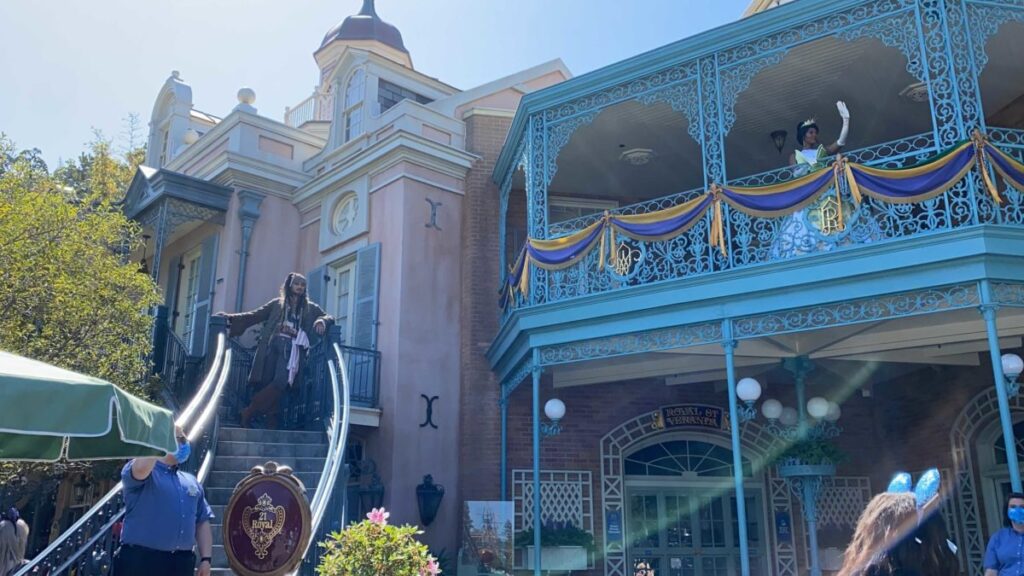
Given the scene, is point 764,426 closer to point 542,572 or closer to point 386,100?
point 542,572

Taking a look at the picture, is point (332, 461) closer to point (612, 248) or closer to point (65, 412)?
point (612, 248)

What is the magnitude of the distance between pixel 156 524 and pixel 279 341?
5460 mm

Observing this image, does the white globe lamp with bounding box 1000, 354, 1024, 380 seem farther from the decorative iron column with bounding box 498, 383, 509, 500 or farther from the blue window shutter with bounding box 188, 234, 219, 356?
the blue window shutter with bounding box 188, 234, 219, 356

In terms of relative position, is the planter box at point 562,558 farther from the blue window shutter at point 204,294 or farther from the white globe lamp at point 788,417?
the blue window shutter at point 204,294

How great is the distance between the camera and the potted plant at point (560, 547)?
1048 centimetres

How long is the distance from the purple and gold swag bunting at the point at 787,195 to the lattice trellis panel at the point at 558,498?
2742 mm

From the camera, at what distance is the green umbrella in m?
3.79

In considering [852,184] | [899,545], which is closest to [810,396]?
[852,184]

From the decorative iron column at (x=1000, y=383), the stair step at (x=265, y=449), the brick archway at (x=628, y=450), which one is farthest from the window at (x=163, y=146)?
the decorative iron column at (x=1000, y=383)

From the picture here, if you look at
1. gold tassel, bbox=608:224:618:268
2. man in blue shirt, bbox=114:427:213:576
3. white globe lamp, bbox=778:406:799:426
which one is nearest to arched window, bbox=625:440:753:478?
white globe lamp, bbox=778:406:799:426

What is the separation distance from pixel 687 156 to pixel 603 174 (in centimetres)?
129

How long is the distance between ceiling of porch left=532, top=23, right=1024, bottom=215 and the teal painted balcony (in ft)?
0.09

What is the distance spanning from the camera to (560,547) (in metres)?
10.6

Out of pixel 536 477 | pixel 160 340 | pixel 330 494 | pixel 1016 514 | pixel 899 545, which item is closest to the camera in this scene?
pixel 899 545
